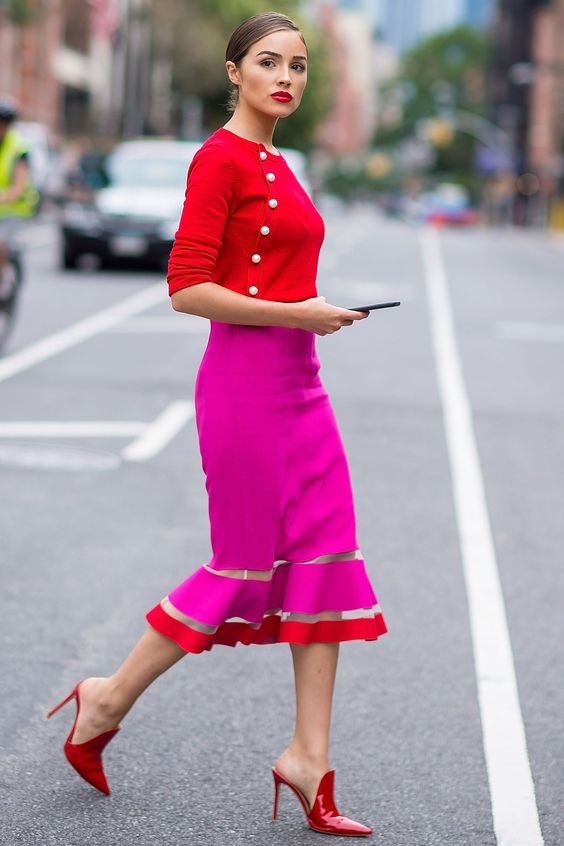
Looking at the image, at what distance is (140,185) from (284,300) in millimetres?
20074

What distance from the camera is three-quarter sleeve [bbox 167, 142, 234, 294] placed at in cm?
336

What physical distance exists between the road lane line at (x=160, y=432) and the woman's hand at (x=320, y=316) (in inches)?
207

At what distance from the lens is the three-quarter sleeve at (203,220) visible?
336cm

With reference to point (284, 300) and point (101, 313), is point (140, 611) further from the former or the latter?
point (101, 313)

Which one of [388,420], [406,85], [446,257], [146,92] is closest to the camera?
[388,420]

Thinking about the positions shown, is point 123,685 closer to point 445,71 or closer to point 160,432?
point 160,432

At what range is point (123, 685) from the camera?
3688mm

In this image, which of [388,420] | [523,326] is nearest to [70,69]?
[523,326]

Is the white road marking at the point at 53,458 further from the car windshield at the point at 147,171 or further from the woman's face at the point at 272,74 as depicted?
the car windshield at the point at 147,171

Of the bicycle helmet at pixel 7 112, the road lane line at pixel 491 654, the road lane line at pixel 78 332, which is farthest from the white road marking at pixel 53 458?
the bicycle helmet at pixel 7 112

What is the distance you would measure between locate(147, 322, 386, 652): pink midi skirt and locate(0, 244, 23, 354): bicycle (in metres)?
9.12

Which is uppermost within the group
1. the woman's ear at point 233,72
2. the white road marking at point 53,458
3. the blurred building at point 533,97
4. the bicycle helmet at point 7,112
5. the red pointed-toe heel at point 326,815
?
the woman's ear at point 233,72

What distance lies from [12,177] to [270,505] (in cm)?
858

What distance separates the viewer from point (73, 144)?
67.3 meters
